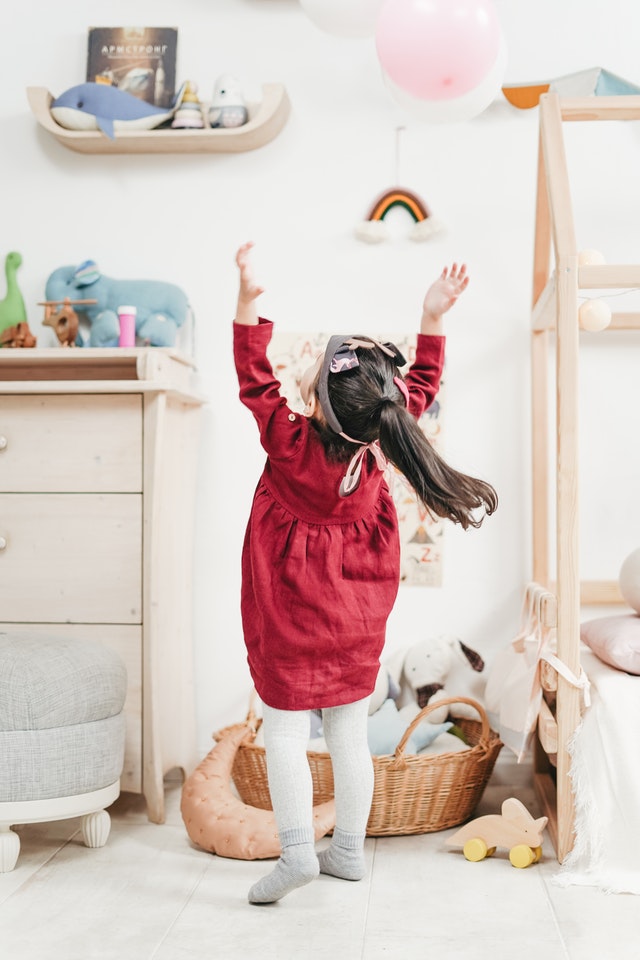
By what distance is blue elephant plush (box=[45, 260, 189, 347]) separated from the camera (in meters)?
2.51

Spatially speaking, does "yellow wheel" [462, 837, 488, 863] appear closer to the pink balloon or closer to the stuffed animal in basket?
the stuffed animal in basket

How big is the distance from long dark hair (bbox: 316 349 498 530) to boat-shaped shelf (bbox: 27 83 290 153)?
3.81ft

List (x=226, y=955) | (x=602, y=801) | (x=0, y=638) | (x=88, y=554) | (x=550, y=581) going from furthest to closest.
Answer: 1. (x=550, y=581)
2. (x=88, y=554)
3. (x=0, y=638)
4. (x=602, y=801)
5. (x=226, y=955)

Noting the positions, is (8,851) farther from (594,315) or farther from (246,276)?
(594,315)

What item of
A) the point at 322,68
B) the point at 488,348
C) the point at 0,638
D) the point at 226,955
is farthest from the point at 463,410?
the point at 226,955

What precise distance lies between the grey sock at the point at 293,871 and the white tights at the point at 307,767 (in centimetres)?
2

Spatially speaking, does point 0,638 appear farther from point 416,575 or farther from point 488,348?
Result: point 488,348

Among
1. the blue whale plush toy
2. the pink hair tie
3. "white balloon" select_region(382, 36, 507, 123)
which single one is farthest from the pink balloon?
the blue whale plush toy

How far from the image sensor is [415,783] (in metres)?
2.04

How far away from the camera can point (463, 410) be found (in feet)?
8.50

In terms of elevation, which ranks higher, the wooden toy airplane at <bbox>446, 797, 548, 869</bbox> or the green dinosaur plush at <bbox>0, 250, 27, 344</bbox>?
the green dinosaur plush at <bbox>0, 250, 27, 344</bbox>

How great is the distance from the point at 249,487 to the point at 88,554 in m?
0.55

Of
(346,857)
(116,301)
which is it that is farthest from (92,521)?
(346,857)

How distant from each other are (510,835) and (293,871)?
50cm
